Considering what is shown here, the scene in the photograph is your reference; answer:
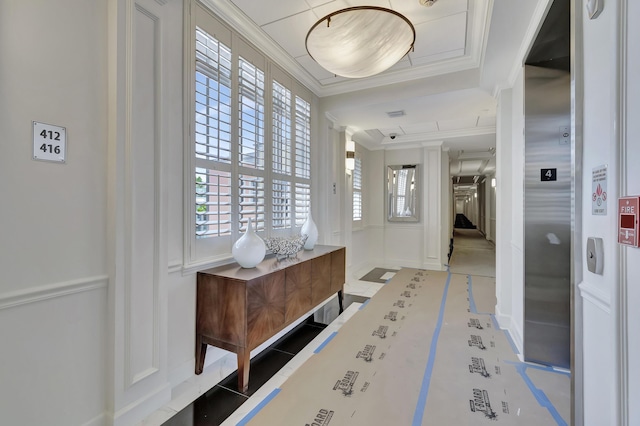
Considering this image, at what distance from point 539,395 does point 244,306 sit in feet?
6.80

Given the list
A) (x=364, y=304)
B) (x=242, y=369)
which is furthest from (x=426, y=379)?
(x=364, y=304)

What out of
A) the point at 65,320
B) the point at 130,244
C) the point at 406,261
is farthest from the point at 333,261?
the point at 406,261

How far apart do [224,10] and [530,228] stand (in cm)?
304

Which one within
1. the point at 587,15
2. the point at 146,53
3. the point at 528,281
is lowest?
the point at 528,281

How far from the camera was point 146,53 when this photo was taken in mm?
1622

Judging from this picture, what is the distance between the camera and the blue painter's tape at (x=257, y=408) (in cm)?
157

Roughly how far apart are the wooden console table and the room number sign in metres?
1.09

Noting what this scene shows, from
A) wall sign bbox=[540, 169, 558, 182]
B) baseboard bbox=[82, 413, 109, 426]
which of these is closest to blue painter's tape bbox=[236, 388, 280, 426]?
baseboard bbox=[82, 413, 109, 426]

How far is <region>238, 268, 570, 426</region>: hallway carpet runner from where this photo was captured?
1.62 m

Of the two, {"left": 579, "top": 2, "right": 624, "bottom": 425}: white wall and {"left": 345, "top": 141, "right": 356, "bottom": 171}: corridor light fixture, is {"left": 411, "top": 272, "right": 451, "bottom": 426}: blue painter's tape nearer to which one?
{"left": 579, "top": 2, "right": 624, "bottom": 425}: white wall

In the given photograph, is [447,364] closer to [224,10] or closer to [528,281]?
[528,281]

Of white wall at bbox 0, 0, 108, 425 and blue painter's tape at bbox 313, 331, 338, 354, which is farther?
blue painter's tape at bbox 313, 331, 338, 354

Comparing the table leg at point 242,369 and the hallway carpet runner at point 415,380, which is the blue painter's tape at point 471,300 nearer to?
the hallway carpet runner at point 415,380

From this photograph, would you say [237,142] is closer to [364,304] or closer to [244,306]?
[244,306]
